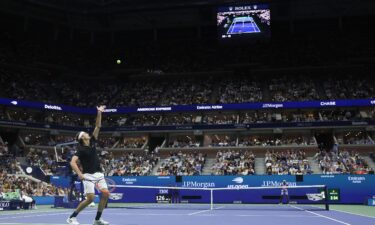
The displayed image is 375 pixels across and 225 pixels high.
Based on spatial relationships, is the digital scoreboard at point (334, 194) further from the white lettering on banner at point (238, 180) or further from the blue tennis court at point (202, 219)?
the blue tennis court at point (202, 219)

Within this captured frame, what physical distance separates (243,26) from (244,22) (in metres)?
0.51

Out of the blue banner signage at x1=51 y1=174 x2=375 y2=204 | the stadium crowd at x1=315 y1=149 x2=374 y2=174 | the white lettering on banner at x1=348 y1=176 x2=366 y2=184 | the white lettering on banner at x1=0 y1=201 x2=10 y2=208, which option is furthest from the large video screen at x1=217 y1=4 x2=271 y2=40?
the white lettering on banner at x1=0 y1=201 x2=10 y2=208

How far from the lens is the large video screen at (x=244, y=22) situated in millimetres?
48094

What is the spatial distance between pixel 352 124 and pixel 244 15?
54.4ft

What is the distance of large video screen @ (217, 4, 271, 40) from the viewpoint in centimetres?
4809

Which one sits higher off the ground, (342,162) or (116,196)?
(342,162)

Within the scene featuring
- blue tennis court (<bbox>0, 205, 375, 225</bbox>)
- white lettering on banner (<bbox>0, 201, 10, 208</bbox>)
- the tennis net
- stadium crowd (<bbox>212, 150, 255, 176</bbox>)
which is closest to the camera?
blue tennis court (<bbox>0, 205, 375, 225</bbox>)

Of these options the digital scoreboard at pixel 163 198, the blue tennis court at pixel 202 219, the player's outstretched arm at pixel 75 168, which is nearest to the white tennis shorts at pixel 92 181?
the player's outstretched arm at pixel 75 168

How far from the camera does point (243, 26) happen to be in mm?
48375

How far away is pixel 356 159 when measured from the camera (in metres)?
40.4

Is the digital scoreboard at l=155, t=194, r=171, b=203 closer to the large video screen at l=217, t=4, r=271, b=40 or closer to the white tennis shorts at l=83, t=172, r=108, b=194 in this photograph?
the large video screen at l=217, t=4, r=271, b=40

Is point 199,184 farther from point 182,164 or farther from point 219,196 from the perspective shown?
point 182,164

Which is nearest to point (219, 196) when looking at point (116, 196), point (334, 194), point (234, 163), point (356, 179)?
point (234, 163)

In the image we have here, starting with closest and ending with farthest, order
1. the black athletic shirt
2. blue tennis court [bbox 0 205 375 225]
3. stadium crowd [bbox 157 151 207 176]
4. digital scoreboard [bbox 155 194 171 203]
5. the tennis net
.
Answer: the black athletic shirt
blue tennis court [bbox 0 205 375 225]
the tennis net
digital scoreboard [bbox 155 194 171 203]
stadium crowd [bbox 157 151 207 176]
